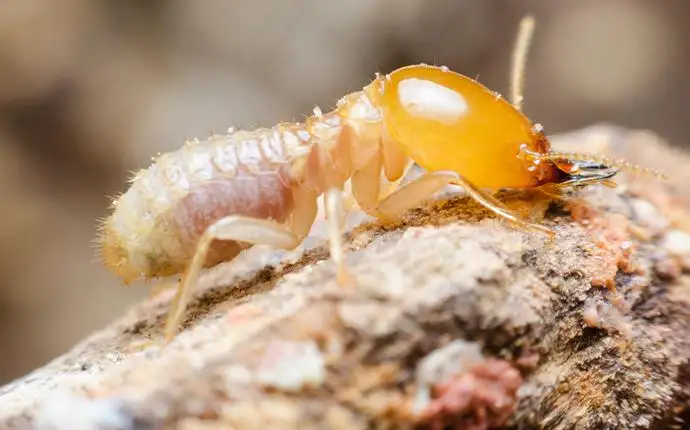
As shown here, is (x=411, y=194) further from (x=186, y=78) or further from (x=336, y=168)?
(x=186, y=78)

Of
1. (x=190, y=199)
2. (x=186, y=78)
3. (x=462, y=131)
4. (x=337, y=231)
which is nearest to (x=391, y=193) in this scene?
(x=462, y=131)

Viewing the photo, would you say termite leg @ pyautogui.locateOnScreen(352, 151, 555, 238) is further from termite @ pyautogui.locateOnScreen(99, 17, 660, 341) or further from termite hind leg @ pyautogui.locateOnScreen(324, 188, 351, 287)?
termite hind leg @ pyautogui.locateOnScreen(324, 188, 351, 287)

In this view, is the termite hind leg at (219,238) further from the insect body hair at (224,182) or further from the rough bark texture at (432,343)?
the insect body hair at (224,182)

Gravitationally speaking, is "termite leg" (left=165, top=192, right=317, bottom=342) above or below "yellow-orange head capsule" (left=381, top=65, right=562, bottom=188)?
below

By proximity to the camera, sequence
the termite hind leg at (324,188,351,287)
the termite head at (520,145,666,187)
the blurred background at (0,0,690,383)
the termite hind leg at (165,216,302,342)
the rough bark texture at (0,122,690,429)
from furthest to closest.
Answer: the blurred background at (0,0,690,383) → the termite head at (520,145,666,187) → the termite hind leg at (165,216,302,342) → the termite hind leg at (324,188,351,287) → the rough bark texture at (0,122,690,429)

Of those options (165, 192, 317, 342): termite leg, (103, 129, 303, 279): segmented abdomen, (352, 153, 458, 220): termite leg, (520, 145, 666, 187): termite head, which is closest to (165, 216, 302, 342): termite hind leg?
(165, 192, 317, 342): termite leg

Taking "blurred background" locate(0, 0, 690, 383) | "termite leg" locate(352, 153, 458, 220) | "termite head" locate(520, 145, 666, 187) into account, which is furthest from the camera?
"blurred background" locate(0, 0, 690, 383)

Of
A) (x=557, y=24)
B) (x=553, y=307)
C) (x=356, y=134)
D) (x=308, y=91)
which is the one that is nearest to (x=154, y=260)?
(x=356, y=134)
